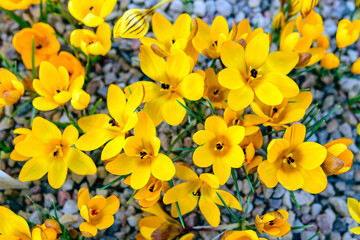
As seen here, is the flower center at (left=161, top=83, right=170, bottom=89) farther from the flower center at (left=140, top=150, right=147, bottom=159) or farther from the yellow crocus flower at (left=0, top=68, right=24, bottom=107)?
the yellow crocus flower at (left=0, top=68, right=24, bottom=107)

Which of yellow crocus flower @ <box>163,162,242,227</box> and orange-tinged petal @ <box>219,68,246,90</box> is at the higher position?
orange-tinged petal @ <box>219,68,246,90</box>

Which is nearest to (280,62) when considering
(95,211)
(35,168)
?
(95,211)

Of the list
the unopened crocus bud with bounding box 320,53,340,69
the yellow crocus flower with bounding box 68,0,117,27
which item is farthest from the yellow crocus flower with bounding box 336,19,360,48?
the yellow crocus flower with bounding box 68,0,117,27

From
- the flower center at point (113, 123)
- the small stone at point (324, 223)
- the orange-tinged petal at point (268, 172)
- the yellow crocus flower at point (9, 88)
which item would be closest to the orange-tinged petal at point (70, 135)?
the flower center at point (113, 123)

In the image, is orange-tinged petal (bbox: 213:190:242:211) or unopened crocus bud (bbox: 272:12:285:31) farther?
unopened crocus bud (bbox: 272:12:285:31)

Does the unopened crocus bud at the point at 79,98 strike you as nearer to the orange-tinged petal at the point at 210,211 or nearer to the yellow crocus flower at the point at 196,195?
the yellow crocus flower at the point at 196,195

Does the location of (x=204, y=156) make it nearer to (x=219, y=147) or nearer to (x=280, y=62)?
(x=219, y=147)
